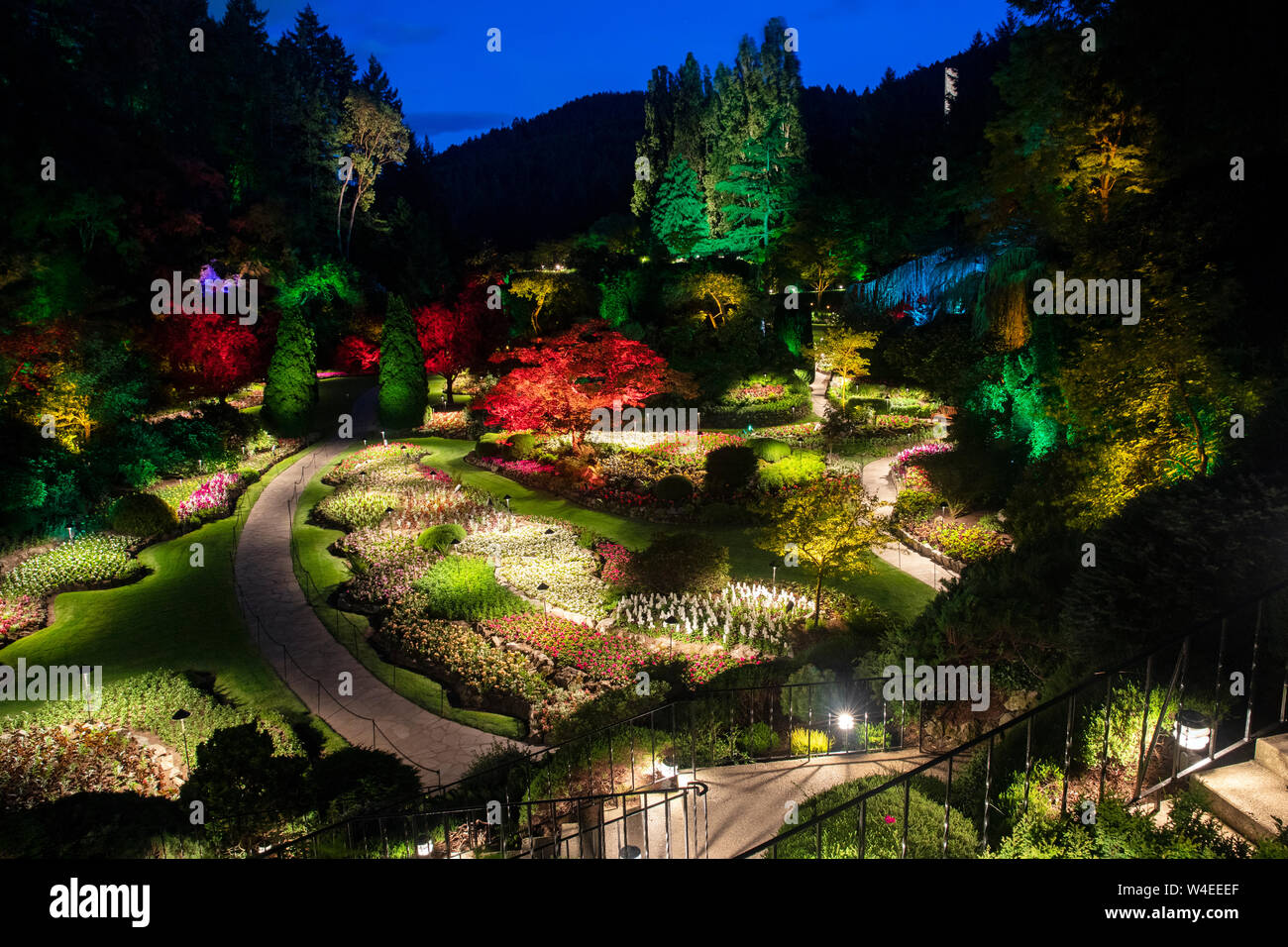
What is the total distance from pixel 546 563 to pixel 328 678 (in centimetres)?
622

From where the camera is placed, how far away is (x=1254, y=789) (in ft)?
18.6

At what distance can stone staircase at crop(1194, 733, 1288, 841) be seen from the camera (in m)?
5.35

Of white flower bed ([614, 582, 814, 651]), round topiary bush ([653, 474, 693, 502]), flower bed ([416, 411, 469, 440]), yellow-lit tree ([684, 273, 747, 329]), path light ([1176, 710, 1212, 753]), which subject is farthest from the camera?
yellow-lit tree ([684, 273, 747, 329])

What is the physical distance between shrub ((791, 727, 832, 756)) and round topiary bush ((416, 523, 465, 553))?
11.8 metres

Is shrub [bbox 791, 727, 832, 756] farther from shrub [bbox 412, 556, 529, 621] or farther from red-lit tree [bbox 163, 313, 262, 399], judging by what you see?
red-lit tree [bbox 163, 313, 262, 399]

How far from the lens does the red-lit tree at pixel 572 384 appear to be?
2630cm

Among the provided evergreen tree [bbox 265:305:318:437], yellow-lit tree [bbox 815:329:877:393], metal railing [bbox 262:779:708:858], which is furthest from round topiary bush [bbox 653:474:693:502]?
evergreen tree [bbox 265:305:318:437]

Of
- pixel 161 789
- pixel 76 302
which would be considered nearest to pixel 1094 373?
pixel 161 789

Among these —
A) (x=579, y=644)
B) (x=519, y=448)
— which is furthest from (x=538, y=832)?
(x=519, y=448)

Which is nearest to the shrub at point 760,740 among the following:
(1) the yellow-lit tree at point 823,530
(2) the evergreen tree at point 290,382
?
(1) the yellow-lit tree at point 823,530

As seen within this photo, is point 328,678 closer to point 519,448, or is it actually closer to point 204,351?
point 519,448

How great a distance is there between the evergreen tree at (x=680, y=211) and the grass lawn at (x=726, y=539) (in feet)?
95.7
